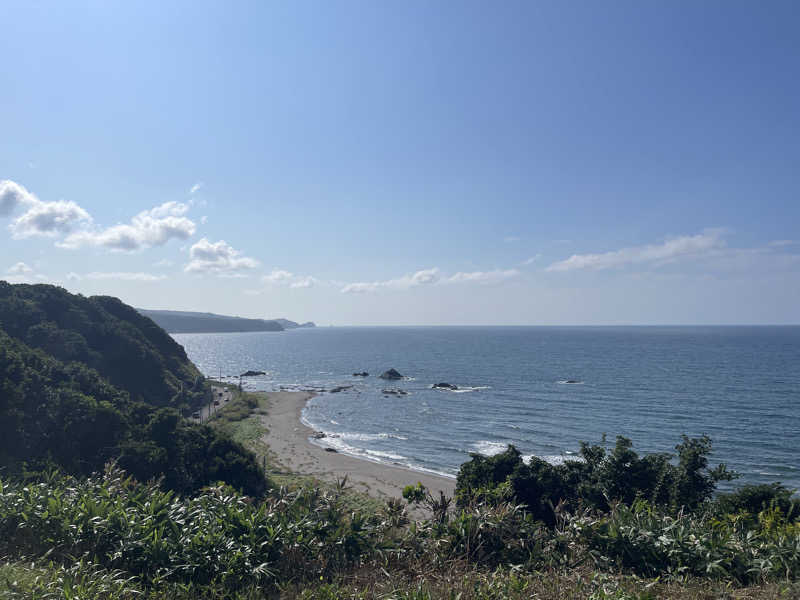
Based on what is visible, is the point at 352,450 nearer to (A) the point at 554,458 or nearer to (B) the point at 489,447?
(B) the point at 489,447

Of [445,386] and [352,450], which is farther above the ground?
[445,386]

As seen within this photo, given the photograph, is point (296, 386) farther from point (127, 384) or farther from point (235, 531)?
point (235, 531)

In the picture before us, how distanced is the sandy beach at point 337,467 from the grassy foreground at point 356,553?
64.9ft

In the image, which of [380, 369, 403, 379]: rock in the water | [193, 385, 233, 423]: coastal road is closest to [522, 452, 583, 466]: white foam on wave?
[193, 385, 233, 423]: coastal road

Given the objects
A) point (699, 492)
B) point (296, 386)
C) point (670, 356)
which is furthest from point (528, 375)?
point (699, 492)

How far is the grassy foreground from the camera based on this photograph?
6734 mm

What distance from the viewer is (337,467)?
40562mm

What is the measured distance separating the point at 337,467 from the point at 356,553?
3464 centimetres

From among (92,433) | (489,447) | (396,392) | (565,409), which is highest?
(92,433)

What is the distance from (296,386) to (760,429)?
253 feet

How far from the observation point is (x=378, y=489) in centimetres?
3466

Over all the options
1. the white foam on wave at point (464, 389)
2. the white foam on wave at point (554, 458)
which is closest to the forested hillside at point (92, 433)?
the white foam on wave at point (554, 458)

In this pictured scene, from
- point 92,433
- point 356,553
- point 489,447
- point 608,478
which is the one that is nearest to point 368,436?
point 489,447

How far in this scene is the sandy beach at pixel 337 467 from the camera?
35.5m
